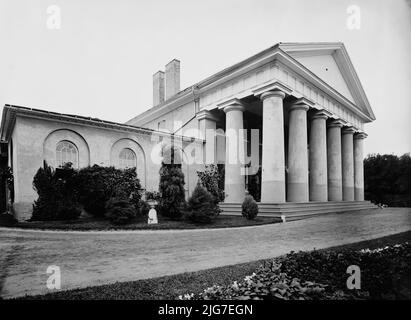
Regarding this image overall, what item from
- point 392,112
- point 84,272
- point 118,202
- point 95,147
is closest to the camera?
point 84,272

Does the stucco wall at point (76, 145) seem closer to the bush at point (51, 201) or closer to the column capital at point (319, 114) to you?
the bush at point (51, 201)

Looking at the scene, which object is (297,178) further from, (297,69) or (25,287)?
(25,287)

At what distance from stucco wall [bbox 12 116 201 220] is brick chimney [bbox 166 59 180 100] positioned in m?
11.3

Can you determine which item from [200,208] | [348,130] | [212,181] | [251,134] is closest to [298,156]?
[212,181]

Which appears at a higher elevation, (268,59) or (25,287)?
(268,59)

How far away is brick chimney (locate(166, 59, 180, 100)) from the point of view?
Answer: 29406 mm

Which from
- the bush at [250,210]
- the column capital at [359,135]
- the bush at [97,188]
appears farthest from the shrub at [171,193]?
the column capital at [359,135]

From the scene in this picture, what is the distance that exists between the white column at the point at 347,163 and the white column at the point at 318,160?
6.07 metres

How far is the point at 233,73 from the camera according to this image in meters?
19.4

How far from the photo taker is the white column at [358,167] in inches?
1075

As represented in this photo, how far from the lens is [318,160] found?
70.0 feet

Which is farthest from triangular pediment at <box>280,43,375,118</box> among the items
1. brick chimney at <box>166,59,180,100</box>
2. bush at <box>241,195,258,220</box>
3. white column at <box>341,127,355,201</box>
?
brick chimney at <box>166,59,180,100</box>
